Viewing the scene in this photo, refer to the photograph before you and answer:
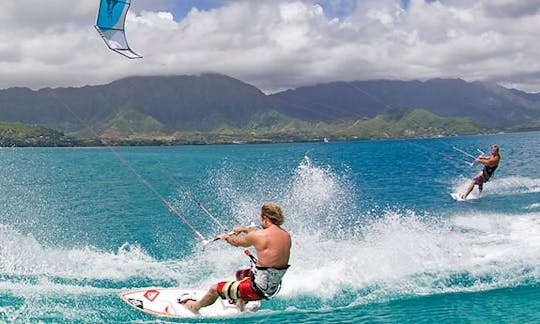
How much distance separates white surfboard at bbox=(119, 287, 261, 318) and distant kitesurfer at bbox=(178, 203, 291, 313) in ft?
2.89

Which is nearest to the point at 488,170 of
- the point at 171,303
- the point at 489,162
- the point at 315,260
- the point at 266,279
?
the point at 489,162

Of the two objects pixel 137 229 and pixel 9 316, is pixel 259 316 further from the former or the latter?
pixel 137 229

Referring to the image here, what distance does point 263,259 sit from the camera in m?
10.2

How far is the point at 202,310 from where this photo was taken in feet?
39.5

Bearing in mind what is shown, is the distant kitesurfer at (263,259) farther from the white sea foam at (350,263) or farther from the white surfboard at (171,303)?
the white sea foam at (350,263)

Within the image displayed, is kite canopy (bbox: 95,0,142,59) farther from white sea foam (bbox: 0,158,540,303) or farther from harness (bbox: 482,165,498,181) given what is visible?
harness (bbox: 482,165,498,181)

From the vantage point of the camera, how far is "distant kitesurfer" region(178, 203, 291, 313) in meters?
9.95

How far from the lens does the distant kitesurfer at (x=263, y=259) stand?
995 cm

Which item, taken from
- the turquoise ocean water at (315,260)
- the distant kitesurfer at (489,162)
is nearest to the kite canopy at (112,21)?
the turquoise ocean water at (315,260)

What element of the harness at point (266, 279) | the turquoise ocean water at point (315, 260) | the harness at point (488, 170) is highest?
the harness at point (488, 170)

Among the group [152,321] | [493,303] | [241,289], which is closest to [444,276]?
[493,303]

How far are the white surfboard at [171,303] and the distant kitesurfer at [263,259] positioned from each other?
0.88 m

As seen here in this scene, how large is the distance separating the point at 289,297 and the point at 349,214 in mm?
16398

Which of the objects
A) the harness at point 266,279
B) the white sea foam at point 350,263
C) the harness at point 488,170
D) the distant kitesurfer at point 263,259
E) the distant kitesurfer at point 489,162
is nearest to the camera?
the distant kitesurfer at point 263,259
